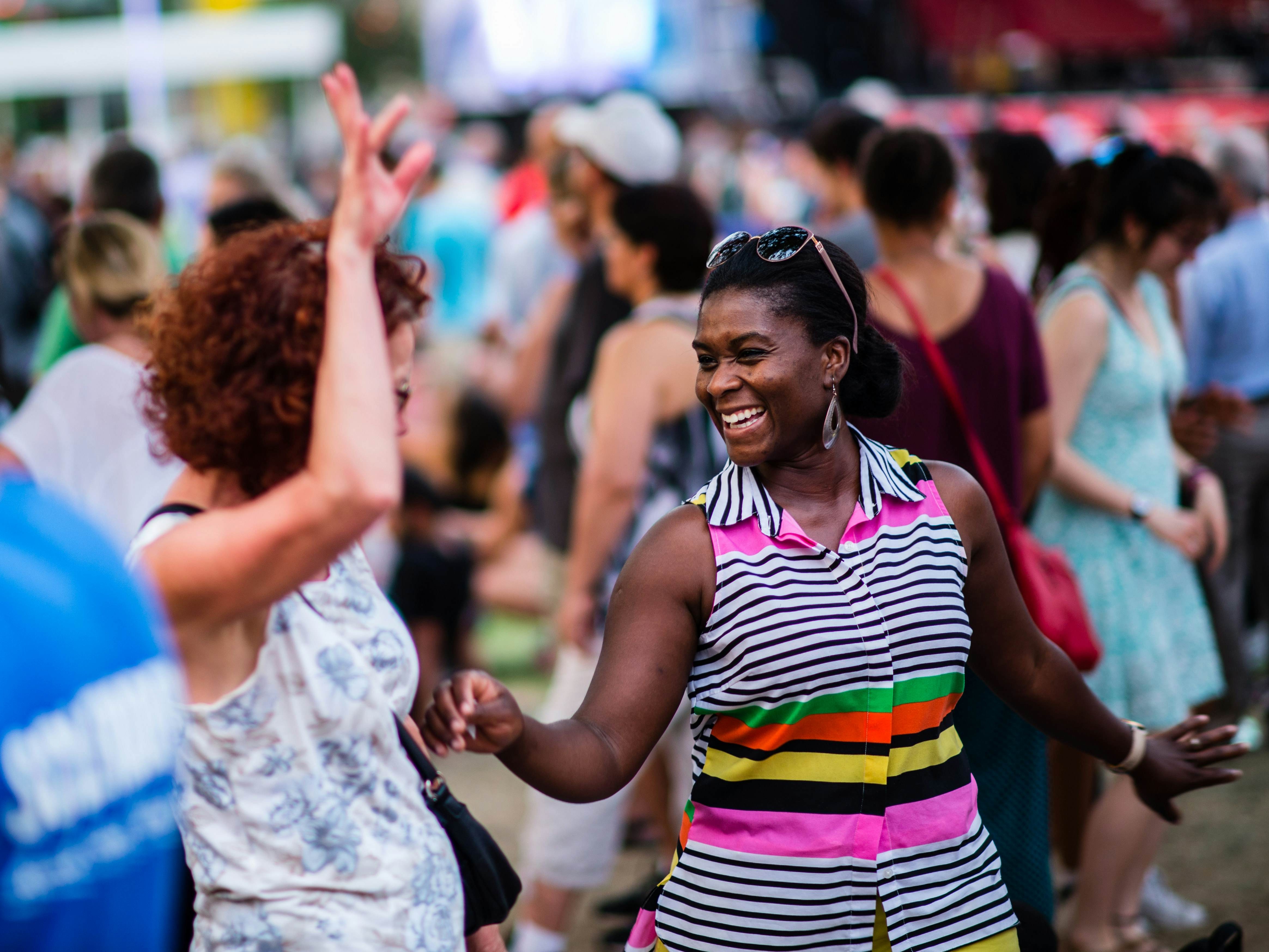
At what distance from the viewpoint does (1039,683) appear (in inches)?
89.5

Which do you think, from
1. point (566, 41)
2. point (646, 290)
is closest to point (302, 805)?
point (646, 290)

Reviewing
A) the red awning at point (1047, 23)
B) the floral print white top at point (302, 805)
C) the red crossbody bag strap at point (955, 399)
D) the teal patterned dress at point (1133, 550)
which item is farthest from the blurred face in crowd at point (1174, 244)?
the red awning at point (1047, 23)

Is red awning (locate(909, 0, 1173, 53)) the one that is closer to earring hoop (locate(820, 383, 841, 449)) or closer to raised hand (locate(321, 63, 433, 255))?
earring hoop (locate(820, 383, 841, 449))

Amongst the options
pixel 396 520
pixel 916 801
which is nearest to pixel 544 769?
pixel 916 801

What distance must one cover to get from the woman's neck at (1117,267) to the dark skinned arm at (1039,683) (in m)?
1.70

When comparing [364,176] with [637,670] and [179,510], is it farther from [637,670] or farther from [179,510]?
[637,670]

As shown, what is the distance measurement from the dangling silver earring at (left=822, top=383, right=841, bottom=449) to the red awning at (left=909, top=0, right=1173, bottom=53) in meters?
27.2

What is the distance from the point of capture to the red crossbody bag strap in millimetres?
3131

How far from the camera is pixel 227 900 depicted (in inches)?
67.4

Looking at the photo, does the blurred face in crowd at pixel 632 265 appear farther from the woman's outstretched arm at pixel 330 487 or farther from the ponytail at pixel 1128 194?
the woman's outstretched arm at pixel 330 487

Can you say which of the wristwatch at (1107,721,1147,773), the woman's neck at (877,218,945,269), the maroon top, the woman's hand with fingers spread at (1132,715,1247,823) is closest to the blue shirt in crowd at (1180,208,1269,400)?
the maroon top

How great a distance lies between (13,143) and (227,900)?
26.0 meters

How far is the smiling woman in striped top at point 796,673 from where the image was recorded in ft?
6.36

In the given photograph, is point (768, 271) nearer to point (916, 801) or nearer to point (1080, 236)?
point (916, 801)
